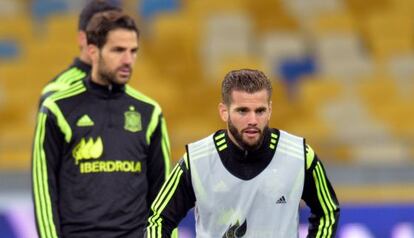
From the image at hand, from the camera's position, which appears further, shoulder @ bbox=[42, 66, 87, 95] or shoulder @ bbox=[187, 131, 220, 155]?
shoulder @ bbox=[42, 66, 87, 95]

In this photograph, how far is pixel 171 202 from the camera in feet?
14.3

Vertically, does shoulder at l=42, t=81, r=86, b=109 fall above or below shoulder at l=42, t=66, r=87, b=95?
below

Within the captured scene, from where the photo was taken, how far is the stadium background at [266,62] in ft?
47.8

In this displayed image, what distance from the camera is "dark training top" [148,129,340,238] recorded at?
14.2 feet

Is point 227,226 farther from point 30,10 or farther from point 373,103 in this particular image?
point 30,10

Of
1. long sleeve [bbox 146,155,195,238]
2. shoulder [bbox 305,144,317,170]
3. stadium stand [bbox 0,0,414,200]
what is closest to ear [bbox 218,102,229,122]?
long sleeve [bbox 146,155,195,238]

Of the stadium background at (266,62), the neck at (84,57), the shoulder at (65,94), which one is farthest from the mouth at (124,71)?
the stadium background at (266,62)

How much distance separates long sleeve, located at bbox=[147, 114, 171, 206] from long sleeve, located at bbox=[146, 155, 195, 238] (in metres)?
1.02

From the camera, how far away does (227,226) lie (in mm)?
4320

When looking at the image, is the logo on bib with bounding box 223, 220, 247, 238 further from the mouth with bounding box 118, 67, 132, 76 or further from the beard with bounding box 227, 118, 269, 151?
the mouth with bounding box 118, 67, 132, 76

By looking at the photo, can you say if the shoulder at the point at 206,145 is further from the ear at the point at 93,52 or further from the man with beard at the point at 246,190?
the ear at the point at 93,52

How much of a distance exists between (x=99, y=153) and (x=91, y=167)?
0.08m

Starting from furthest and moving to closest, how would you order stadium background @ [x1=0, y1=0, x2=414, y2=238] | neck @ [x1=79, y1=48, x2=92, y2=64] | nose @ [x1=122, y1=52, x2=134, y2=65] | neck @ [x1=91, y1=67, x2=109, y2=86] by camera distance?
stadium background @ [x1=0, y1=0, x2=414, y2=238], neck @ [x1=79, y1=48, x2=92, y2=64], neck @ [x1=91, y1=67, x2=109, y2=86], nose @ [x1=122, y1=52, x2=134, y2=65]

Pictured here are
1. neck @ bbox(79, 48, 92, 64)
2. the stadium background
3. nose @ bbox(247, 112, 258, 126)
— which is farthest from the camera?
the stadium background
